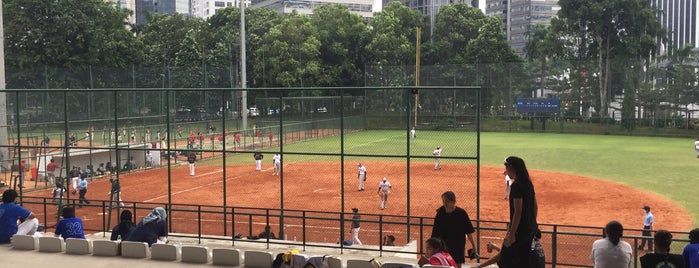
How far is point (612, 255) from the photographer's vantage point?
828cm

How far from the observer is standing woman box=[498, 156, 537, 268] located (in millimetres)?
7418

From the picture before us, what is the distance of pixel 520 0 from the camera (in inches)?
6422

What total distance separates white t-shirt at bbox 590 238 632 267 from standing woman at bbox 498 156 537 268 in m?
1.42

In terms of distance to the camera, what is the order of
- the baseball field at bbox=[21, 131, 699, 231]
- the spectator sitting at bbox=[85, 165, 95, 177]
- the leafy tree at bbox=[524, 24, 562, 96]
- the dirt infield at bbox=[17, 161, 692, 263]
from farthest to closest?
1. the leafy tree at bbox=[524, 24, 562, 96]
2. the spectator sitting at bbox=[85, 165, 95, 177]
3. the baseball field at bbox=[21, 131, 699, 231]
4. the dirt infield at bbox=[17, 161, 692, 263]

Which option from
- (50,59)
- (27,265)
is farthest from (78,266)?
(50,59)

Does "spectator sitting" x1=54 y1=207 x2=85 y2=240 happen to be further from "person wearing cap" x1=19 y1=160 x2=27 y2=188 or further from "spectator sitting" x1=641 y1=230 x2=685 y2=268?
"spectator sitting" x1=641 y1=230 x2=685 y2=268

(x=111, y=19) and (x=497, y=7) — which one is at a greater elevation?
(x=497, y=7)

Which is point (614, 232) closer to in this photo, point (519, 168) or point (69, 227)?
point (519, 168)

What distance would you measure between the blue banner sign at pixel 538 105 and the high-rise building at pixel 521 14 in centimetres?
9219

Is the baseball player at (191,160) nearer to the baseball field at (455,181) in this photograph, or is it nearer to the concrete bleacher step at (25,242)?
the baseball field at (455,181)

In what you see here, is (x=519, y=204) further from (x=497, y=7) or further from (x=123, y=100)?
(x=497, y=7)

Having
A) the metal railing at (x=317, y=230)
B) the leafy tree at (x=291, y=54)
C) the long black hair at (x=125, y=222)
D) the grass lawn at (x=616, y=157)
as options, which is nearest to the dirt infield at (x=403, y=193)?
the grass lawn at (x=616, y=157)

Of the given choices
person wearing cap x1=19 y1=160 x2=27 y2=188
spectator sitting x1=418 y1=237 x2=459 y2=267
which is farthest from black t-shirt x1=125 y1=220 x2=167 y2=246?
person wearing cap x1=19 y1=160 x2=27 y2=188

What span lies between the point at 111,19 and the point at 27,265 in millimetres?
61041
